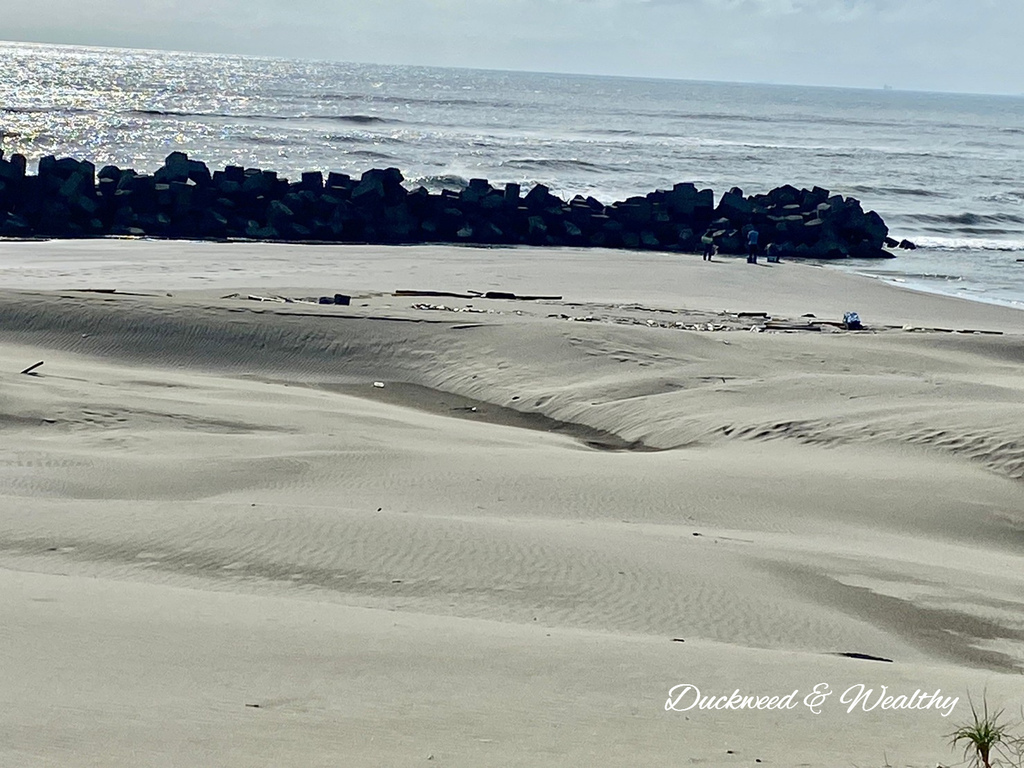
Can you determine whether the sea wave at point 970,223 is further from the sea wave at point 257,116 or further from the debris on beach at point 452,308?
the sea wave at point 257,116

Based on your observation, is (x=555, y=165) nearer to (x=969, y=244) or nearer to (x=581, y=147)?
(x=581, y=147)

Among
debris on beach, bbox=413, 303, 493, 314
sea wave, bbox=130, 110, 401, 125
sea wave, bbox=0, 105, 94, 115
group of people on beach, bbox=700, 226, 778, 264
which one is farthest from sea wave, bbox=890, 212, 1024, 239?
sea wave, bbox=0, 105, 94, 115

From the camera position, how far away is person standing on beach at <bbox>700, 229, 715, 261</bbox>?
23844mm

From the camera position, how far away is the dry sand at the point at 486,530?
3.57m

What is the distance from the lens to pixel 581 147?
2100 inches

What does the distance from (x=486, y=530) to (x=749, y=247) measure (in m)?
19.0

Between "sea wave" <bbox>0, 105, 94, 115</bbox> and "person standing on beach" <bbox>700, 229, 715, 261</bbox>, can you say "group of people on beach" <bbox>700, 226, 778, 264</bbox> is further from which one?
"sea wave" <bbox>0, 105, 94, 115</bbox>

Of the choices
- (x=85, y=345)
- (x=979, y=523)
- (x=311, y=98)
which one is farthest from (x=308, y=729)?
(x=311, y=98)

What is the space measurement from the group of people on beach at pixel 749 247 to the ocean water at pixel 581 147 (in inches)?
79.3

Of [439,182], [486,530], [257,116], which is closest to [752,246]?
[439,182]

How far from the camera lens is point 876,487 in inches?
311

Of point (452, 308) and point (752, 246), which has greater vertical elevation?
point (752, 246)

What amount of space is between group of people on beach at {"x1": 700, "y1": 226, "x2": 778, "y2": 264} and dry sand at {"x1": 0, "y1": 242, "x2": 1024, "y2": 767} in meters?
8.14

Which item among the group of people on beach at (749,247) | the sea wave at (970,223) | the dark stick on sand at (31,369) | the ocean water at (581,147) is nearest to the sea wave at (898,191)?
the ocean water at (581,147)
